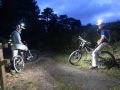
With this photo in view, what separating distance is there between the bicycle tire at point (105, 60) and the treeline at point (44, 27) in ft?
19.8

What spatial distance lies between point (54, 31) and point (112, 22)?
6042mm

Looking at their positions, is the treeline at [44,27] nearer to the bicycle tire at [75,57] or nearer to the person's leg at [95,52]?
the bicycle tire at [75,57]

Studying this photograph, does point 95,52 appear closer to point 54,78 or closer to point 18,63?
point 54,78

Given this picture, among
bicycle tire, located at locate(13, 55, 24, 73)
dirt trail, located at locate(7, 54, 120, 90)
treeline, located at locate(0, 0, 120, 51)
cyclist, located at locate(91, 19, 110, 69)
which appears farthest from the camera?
treeline, located at locate(0, 0, 120, 51)

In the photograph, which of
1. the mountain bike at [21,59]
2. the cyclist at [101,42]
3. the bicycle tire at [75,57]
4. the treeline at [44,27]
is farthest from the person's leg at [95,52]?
the treeline at [44,27]

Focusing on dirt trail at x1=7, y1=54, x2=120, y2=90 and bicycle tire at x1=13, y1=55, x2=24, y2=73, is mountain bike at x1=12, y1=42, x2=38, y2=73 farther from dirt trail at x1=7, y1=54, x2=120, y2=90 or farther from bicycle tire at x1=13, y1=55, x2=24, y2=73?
dirt trail at x1=7, y1=54, x2=120, y2=90

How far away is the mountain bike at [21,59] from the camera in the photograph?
54.9 ft

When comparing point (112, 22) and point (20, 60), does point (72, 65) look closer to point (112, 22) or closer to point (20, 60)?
point (20, 60)

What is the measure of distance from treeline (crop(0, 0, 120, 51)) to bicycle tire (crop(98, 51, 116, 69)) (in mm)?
6028

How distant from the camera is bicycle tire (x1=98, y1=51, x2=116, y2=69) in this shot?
17.8 metres

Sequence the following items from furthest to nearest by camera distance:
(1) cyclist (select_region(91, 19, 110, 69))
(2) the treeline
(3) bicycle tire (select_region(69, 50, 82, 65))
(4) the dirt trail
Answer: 1. (2) the treeline
2. (3) bicycle tire (select_region(69, 50, 82, 65))
3. (1) cyclist (select_region(91, 19, 110, 69))
4. (4) the dirt trail

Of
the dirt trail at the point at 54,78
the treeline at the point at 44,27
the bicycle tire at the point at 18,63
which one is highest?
the treeline at the point at 44,27

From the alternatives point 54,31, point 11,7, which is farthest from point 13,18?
point 54,31

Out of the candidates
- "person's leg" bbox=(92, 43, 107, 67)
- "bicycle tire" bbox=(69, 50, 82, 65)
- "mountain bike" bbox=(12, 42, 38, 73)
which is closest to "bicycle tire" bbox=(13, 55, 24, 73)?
"mountain bike" bbox=(12, 42, 38, 73)
